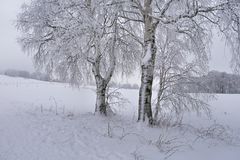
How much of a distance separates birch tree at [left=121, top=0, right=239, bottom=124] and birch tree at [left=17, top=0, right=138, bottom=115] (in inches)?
41.5

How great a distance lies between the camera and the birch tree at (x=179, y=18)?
8539mm

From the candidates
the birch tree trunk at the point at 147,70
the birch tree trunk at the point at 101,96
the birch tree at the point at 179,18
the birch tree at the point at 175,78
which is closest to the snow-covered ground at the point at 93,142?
the birch tree trunk at the point at 147,70

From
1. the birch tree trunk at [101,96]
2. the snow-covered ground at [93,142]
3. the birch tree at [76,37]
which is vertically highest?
the birch tree at [76,37]

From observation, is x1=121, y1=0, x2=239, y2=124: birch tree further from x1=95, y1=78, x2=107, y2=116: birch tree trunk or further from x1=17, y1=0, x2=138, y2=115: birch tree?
x1=95, y1=78, x2=107, y2=116: birch tree trunk

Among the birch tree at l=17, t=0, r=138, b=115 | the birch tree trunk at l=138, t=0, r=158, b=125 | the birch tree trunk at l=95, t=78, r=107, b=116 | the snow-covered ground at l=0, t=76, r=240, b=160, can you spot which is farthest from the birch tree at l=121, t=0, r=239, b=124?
the birch tree trunk at l=95, t=78, r=107, b=116

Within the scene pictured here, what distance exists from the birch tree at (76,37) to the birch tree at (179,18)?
3.46ft

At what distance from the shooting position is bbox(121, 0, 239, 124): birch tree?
8.54 meters

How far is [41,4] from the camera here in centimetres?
1070

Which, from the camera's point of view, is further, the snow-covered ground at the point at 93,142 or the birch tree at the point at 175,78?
the birch tree at the point at 175,78

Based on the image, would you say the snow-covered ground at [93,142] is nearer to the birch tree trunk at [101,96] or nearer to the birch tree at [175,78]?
the birch tree trunk at [101,96]

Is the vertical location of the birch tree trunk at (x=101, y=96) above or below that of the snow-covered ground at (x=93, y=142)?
above

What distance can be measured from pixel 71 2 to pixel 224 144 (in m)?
7.37

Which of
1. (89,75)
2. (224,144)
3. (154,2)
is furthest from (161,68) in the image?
(224,144)

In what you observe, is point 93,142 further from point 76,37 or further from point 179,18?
point 179,18
